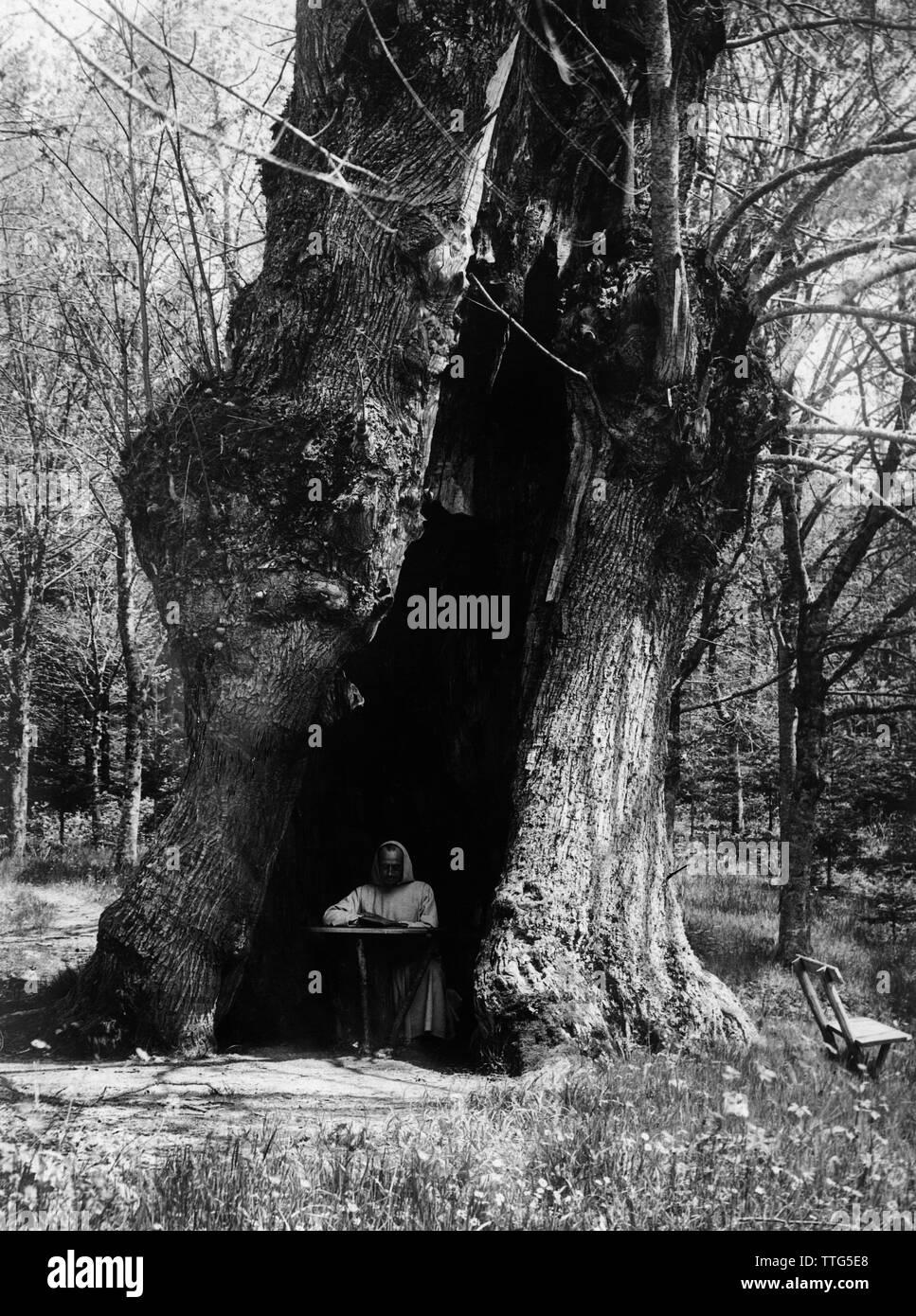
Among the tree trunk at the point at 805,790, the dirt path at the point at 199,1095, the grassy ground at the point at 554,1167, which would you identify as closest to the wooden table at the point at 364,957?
the dirt path at the point at 199,1095

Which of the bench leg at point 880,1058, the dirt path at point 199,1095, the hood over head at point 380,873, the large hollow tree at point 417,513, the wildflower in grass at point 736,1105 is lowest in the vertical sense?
the dirt path at point 199,1095

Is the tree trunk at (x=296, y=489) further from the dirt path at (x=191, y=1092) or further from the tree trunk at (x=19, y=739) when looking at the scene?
the tree trunk at (x=19, y=739)

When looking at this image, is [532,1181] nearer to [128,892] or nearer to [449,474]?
[128,892]

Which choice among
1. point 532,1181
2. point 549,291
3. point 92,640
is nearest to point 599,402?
point 549,291

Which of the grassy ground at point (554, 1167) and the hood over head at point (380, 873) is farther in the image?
the hood over head at point (380, 873)

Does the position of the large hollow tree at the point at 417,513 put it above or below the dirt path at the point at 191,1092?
above

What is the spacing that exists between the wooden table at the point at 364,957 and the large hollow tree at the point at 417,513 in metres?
0.93

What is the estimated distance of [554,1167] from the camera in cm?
461

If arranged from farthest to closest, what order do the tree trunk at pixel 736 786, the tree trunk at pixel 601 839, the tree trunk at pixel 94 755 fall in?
the tree trunk at pixel 94 755 → the tree trunk at pixel 736 786 → the tree trunk at pixel 601 839

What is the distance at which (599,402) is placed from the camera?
23.9 feet

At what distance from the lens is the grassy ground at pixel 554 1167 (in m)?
4.13

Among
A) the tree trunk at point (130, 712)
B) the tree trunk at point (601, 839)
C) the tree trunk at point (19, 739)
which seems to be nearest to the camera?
the tree trunk at point (601, 839)

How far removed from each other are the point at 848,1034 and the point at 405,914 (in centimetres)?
347
